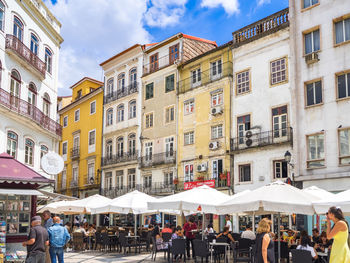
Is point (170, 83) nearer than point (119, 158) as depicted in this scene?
Yes

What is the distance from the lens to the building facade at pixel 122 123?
4015cm

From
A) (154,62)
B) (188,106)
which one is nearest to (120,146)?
(154,62)

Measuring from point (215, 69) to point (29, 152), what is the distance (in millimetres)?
14397

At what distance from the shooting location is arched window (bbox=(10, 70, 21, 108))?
22748 mm

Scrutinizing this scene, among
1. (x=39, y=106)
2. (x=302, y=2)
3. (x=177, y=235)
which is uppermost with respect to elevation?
(x=302, y=2)

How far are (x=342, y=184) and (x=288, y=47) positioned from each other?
29.8 ft

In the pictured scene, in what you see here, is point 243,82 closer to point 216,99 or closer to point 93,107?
point 216,99

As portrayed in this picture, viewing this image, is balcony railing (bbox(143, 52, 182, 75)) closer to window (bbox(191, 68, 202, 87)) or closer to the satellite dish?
window (bbox(191, 68, 202, 87))

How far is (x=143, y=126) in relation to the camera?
39.5 metres

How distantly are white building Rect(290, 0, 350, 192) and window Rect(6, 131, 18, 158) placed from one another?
14.9 m

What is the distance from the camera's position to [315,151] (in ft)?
81.1

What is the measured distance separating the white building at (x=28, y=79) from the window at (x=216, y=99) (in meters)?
10.8

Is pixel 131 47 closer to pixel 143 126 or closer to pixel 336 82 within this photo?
pixel 143 126

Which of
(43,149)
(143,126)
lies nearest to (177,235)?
(43,149)
